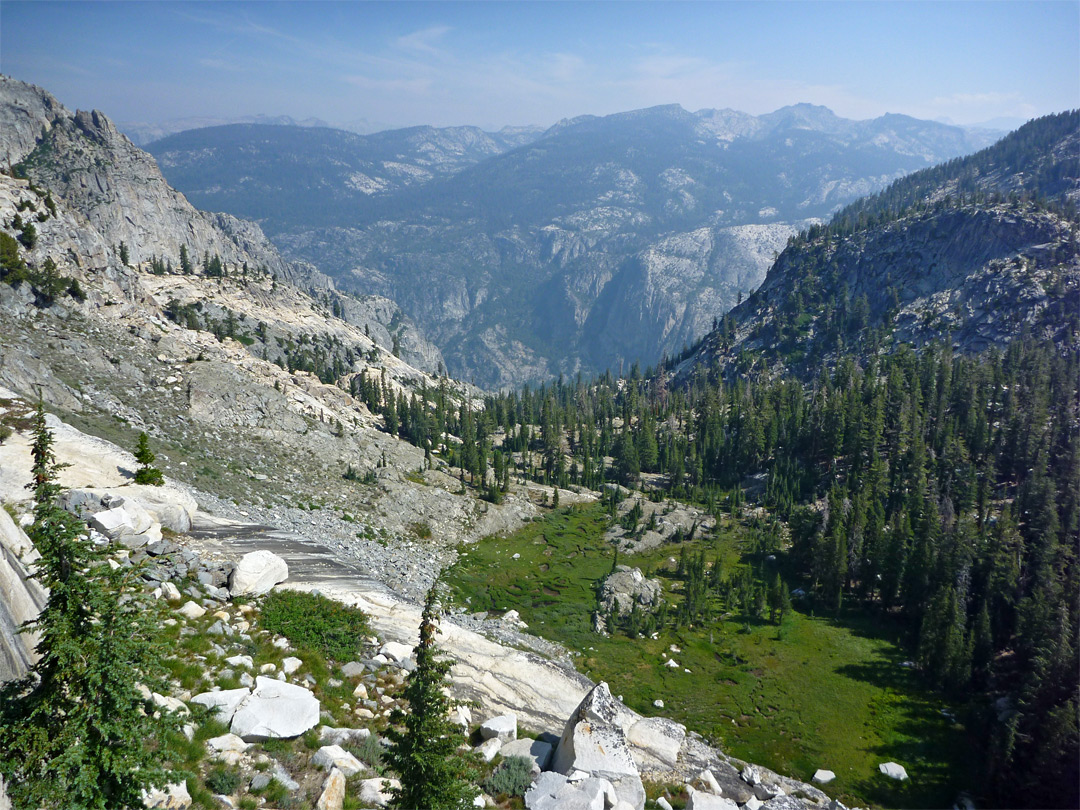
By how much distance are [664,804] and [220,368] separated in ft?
344

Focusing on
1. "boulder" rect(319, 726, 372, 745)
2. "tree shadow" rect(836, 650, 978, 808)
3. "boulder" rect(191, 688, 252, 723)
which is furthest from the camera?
"tree shadow" rect(836, 650, 978, 808)

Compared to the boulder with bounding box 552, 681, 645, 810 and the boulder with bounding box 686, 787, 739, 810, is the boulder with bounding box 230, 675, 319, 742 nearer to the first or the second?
the boulder with bounding box 552, 681, 645, 810

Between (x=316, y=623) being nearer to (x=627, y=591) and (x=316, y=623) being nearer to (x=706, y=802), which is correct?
(x=706, y=802)

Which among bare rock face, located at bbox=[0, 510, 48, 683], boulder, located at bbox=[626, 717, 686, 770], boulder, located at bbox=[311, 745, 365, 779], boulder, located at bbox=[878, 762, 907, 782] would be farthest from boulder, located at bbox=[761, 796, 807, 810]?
bare rock face, located at bbox=[0, 510, 48, 683]

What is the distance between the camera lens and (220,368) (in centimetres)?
10625

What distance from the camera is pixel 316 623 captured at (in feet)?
109

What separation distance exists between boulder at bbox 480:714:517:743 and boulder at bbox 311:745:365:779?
23.3 ft

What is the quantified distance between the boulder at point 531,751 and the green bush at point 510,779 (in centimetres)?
74

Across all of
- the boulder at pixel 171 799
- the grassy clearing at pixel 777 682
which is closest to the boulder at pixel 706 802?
the boulder at pixel 171 799

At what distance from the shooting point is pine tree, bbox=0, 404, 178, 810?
41.7 feet

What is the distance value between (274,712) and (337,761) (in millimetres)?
3533

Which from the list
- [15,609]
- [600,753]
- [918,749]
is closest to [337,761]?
[600,753]

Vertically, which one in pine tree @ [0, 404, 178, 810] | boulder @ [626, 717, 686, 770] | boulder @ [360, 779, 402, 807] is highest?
pine tree @ [0, 404, 178, 810]

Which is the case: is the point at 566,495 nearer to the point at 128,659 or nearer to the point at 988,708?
the point at 988,708
